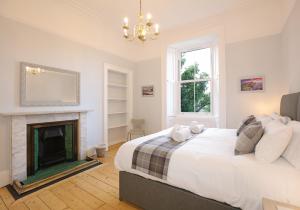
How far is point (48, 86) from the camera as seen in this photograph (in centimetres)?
281

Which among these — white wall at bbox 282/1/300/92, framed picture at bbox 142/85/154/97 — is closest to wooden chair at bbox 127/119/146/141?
framed picture at bbox 142/85/154/97

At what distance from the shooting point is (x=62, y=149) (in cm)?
308

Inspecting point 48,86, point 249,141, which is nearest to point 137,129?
point 48,86

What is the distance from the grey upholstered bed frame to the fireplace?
5.69ft

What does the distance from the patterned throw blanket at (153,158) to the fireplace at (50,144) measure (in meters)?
1.93

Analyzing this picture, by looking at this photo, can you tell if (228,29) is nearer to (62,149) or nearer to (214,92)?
(214,92)

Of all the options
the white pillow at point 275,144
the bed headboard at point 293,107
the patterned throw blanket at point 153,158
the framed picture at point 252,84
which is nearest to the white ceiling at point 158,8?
the framed picture at point 252,84

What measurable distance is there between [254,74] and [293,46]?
94 centimetres

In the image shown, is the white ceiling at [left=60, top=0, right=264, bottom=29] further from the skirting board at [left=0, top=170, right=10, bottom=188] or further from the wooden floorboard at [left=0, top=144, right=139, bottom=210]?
the wooden floorboard at [left=0, top=144, right=139, bottom=210]

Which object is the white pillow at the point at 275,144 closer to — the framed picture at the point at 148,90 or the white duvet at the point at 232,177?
the white duvet at the point at 232,177

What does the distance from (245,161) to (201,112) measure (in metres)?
3.04

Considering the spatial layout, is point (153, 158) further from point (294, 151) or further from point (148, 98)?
point (148, 98)

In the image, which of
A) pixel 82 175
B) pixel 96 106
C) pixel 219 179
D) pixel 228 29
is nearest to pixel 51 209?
pixel 82 175

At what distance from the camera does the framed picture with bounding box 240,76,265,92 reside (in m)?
3.18
